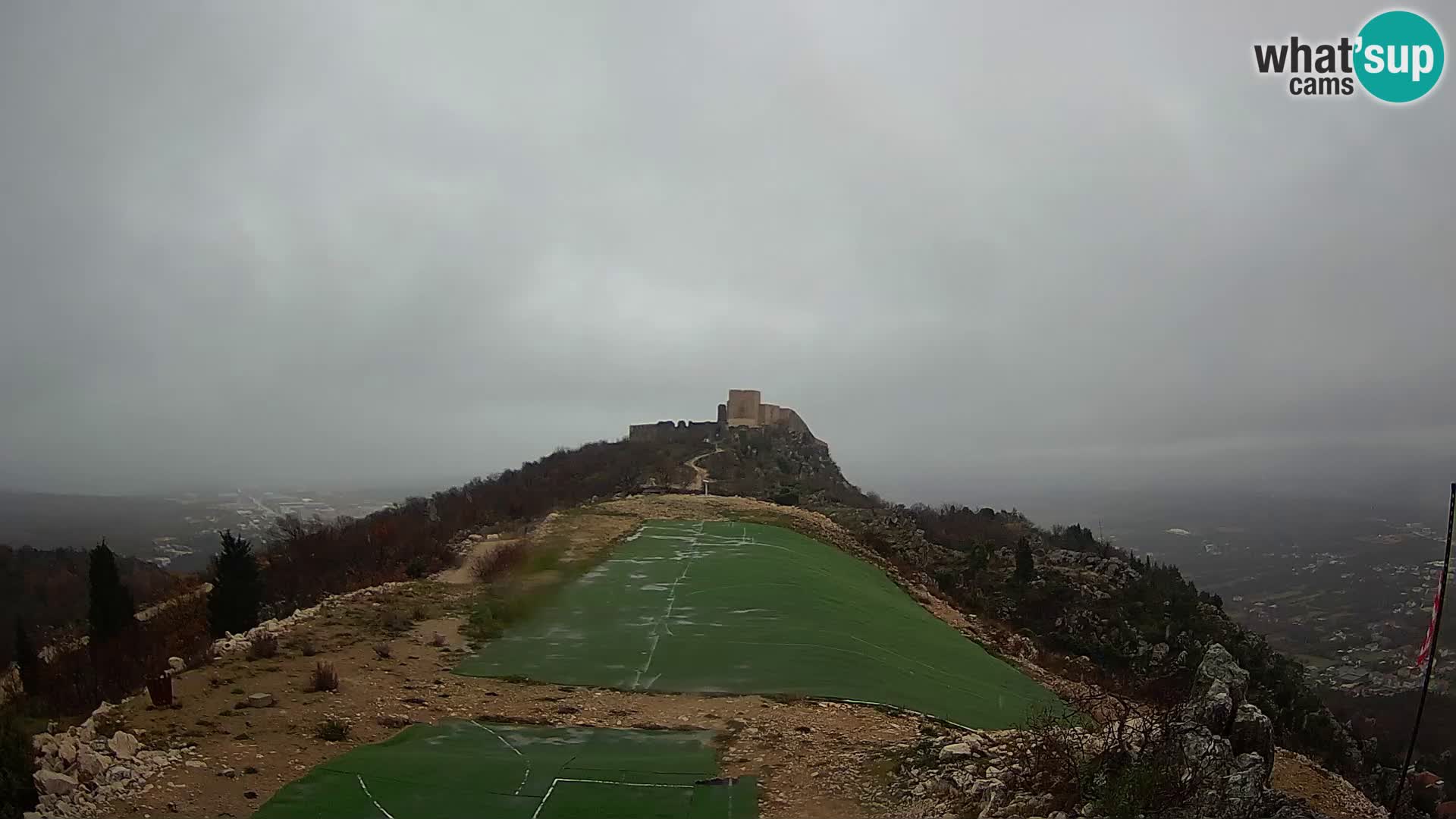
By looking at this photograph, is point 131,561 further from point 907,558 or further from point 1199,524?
point 1199,524

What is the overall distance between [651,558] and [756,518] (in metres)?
8.34

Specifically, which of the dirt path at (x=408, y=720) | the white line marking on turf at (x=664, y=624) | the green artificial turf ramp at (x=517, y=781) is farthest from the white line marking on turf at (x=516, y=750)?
the white line marking on turf at (x=664, y=624)

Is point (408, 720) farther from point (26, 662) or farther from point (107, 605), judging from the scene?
point (26, 662)

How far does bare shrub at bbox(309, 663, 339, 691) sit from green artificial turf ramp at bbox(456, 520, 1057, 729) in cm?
200

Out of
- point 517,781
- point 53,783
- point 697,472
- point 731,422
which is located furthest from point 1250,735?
point 731,422

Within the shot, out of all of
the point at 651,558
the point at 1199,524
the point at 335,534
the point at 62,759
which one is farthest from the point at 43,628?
the point at 1199,524

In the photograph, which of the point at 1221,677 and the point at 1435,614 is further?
the point at 1221,677

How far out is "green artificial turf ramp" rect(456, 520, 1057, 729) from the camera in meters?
11.2

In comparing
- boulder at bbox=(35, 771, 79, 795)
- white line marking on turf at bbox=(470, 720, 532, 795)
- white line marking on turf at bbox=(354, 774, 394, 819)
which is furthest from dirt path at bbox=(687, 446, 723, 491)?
boulder at bbox=(35, 771, 79, 795)

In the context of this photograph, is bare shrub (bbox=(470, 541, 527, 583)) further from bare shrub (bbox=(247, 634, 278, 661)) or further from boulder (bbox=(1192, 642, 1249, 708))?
boulder (bbox=(1192, 642, 1249, 708))

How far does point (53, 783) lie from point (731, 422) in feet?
200

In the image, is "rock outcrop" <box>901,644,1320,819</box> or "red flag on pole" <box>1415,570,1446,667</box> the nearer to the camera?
"rock outcrop" <box>901,644,1320,819</box>

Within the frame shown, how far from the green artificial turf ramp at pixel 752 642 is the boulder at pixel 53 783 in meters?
5.52

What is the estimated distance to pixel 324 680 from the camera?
955cm
